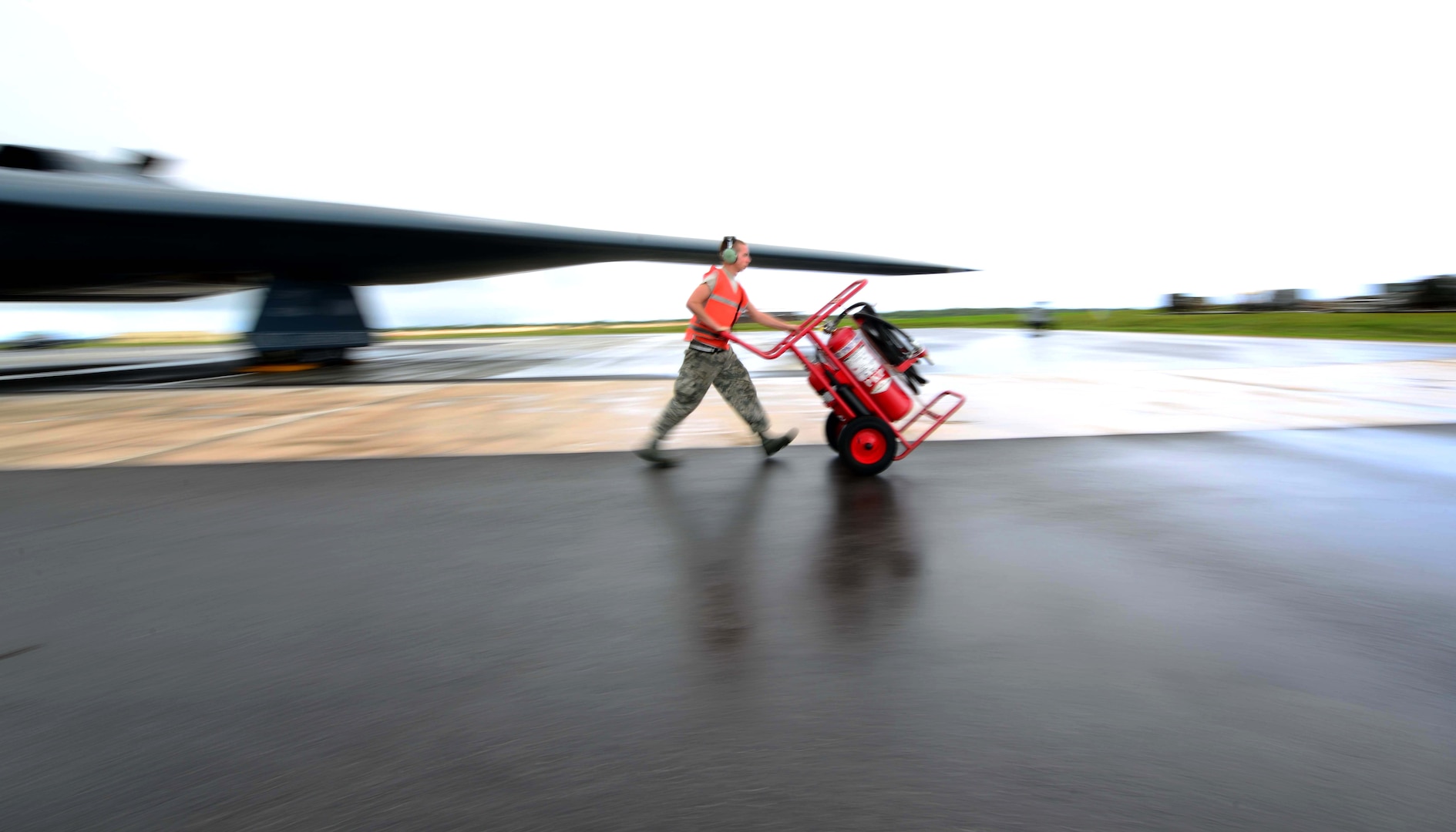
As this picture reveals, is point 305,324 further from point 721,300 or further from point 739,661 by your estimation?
point 739,661

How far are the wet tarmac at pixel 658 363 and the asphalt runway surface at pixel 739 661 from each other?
8331mm

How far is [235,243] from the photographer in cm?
1303

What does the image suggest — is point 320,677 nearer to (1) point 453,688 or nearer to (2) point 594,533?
(1) point 453,688

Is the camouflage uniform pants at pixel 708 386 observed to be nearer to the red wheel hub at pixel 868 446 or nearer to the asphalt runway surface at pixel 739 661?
the red wheel hub at pixel 868 446

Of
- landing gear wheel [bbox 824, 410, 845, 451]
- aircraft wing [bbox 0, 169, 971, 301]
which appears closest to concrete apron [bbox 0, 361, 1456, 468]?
landing gear wheel [bbox 824, 410, 845, 451]

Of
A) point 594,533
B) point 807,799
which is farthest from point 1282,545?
point 594,533

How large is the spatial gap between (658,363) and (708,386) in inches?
414

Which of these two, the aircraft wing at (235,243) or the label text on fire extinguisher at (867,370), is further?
the aircraft wing at (235,243)

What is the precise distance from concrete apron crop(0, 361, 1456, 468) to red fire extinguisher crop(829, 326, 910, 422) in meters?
1.70

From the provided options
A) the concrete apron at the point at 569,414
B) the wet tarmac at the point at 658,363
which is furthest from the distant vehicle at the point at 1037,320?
the concrete apron at the point at 569,414

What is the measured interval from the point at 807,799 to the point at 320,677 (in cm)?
166

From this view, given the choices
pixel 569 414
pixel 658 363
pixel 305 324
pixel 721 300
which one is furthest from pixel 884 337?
pixel 305 324

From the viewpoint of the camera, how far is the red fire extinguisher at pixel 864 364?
5172 mm

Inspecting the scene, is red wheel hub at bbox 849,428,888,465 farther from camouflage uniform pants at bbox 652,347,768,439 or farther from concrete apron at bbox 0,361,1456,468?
concrete apron at bbox 0,361,1456,468
